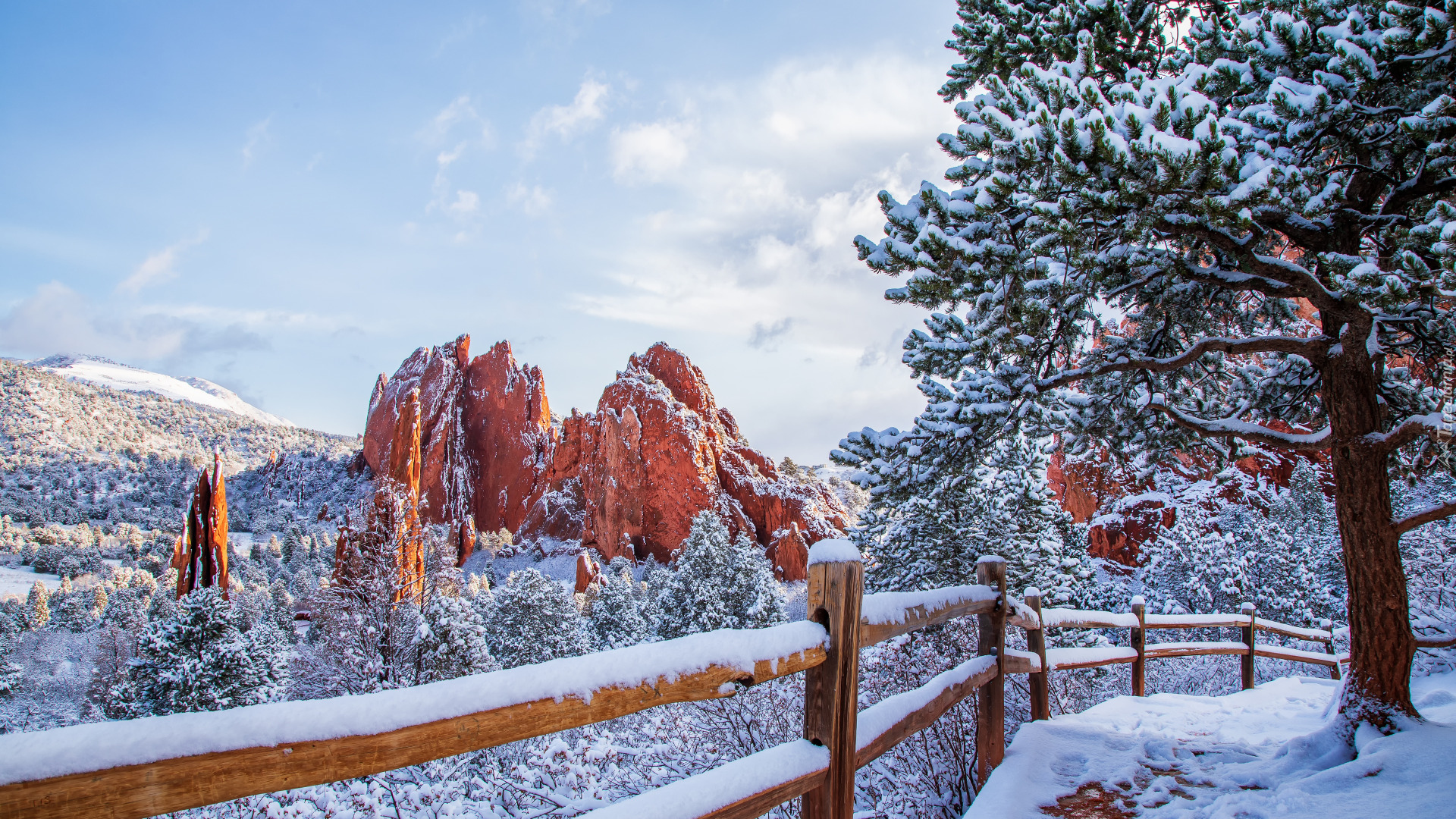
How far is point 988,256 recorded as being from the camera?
3998mm

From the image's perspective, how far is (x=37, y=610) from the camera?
46844 millimetres

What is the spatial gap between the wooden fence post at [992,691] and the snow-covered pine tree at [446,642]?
16941mm

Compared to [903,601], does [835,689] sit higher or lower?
lower

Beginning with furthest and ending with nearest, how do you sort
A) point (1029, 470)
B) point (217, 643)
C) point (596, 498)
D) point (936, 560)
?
point (596, 498) < point (217, 643) < point (1029, 470) < point (936, 560)

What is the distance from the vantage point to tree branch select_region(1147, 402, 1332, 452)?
4.68 m

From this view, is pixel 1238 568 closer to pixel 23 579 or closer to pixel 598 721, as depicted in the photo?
pixel 598 721

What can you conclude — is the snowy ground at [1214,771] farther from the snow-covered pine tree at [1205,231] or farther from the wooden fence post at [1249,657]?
the wooden fence post at [1249,657]

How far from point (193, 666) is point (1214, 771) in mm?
22918

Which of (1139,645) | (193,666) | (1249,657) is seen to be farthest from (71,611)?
(1249,657)

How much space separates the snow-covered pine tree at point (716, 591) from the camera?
94.2 ft

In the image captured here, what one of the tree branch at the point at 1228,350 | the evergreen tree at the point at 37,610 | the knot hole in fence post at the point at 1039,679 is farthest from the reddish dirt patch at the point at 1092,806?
the evergreen tree at the point at 37,610

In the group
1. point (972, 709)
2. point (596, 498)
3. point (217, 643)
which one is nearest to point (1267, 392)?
point (972, 709)

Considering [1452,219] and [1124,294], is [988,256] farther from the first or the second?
[1124,294]

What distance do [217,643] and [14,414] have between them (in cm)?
14760
